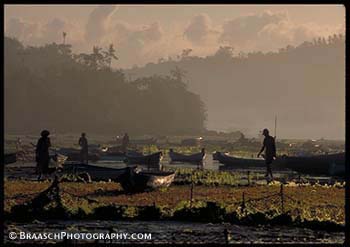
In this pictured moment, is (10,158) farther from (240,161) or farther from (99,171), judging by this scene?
(240,161)

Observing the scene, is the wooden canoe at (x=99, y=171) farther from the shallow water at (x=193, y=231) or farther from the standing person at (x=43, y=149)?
the shallow water at (x=193, y=231)

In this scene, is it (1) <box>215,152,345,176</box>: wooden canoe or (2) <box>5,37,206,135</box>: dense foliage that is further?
(2) <box>5,37,206,135</box>: dense foliage

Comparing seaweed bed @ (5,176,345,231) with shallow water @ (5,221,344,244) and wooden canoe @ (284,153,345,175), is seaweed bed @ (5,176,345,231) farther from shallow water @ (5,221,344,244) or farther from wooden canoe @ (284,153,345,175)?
wooden canoe @ (284,153,345,175)

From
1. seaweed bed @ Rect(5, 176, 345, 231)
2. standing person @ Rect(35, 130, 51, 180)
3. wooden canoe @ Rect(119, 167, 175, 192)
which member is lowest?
seaweed bed @ Rect(5, 176, 345, 231)

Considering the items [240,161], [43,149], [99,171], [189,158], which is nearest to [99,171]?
[99,171]

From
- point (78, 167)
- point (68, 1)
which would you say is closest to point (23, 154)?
point (78, 167)

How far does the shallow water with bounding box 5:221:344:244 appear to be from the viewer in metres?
17.1

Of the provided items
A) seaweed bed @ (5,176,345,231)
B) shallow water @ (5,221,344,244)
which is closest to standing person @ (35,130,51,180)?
seaweed bed @ (5,176,345,231)

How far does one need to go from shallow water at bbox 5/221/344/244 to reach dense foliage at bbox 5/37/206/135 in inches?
4259

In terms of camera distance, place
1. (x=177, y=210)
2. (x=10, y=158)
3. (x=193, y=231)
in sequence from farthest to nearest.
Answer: (x=10, y=158) < (x=177, y=210) < (x=193, y=231)

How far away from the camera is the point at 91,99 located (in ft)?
475

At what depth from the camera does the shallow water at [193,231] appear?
17.1 m

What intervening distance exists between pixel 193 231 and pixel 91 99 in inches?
5060

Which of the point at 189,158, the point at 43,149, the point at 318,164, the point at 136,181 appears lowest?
the point at 189,158
